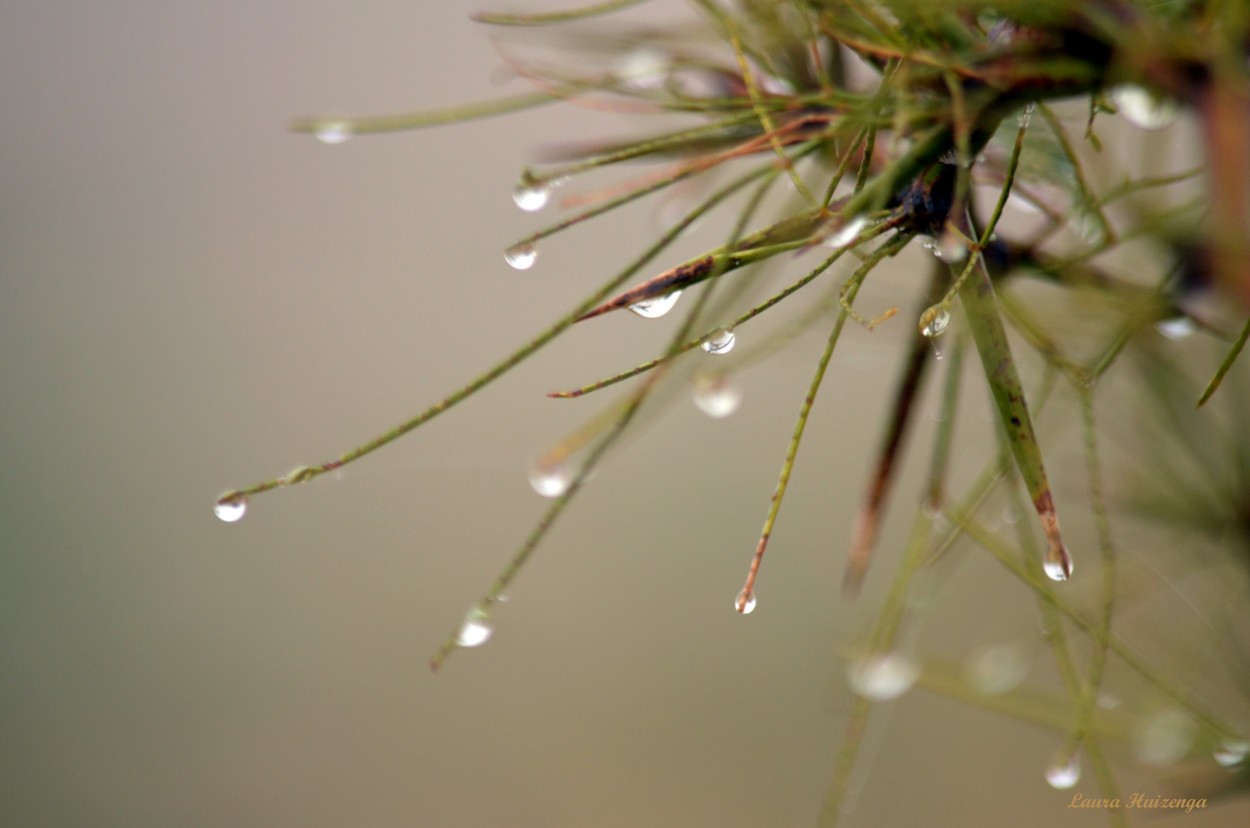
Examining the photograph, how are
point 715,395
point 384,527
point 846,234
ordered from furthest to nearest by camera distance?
1. point 384,527
2. point 715,395
3. point 846,234

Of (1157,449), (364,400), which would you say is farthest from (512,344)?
(1157,449)

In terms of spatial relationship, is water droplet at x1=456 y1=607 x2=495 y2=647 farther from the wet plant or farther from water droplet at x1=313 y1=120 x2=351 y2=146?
water droplet at x1=313 y1=120 x2=351 y2=146

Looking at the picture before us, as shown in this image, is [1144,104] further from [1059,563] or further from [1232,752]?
[1232,752]

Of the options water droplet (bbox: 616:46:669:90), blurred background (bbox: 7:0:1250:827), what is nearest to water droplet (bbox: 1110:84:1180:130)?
water droplet (bbox: 616:46:669:90)

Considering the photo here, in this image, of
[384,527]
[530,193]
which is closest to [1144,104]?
[530,193]

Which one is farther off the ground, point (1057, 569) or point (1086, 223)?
point (1086, 223)

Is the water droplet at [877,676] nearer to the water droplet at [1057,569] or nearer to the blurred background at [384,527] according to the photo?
the water droplet at [1057,569]

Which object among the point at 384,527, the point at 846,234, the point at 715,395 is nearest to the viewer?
the point at 846,234

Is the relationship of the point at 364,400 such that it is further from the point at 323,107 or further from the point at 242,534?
the point at 323,107
